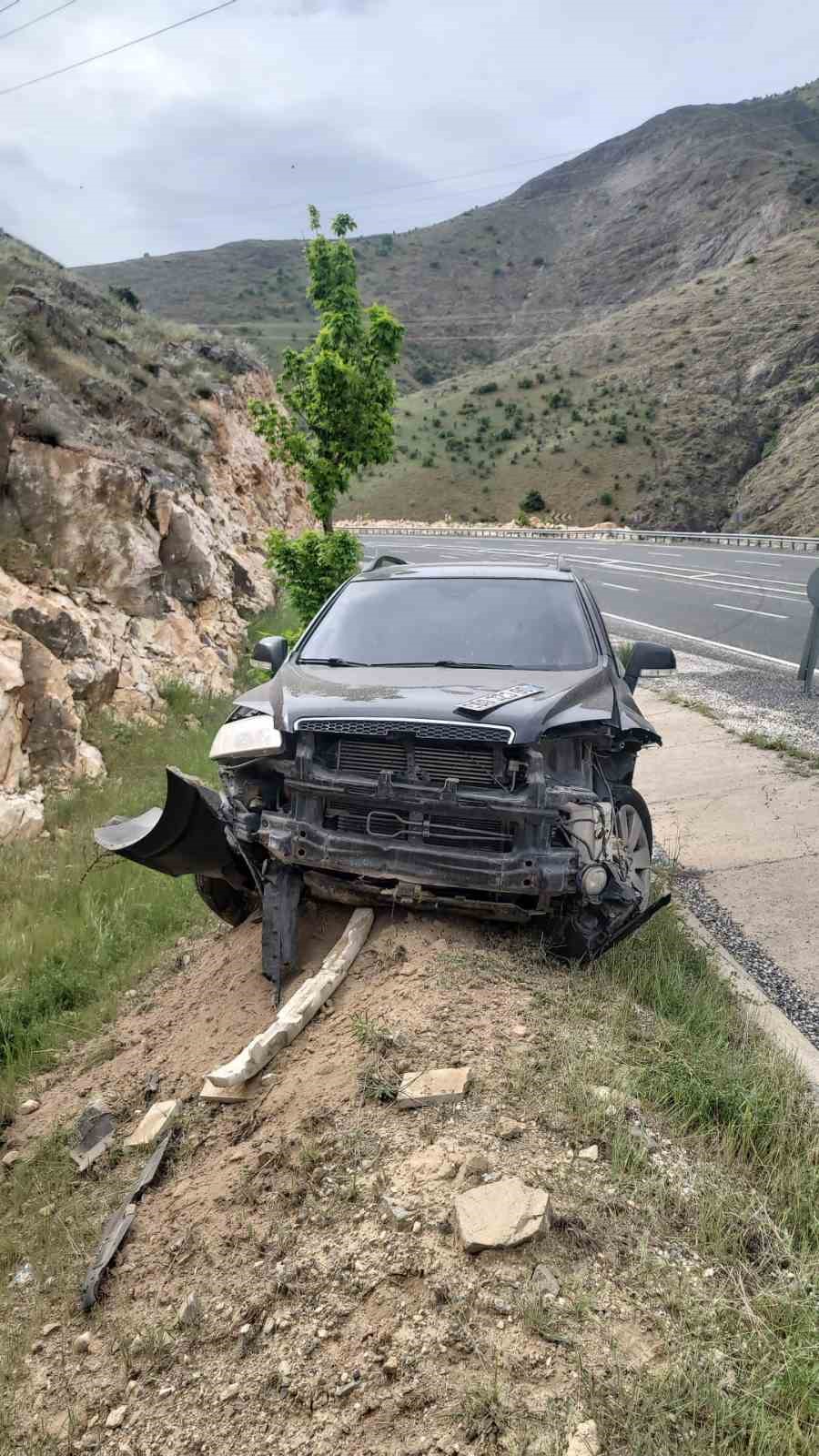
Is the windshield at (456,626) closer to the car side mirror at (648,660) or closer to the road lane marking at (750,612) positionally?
the car side mirror at (648,660)

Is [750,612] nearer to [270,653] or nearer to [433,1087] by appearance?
[270,653]

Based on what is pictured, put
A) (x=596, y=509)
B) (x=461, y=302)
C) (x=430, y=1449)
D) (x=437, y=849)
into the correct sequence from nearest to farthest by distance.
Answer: (x=430, y=1449), (x=437, y=849), (x=596, y=509), (x=461, y=302)

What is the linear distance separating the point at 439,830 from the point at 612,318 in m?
98.5

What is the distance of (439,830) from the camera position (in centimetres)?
398

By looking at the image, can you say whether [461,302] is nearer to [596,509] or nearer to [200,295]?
[200,295]

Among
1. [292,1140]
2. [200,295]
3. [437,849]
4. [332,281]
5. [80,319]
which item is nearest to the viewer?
[292,1140]

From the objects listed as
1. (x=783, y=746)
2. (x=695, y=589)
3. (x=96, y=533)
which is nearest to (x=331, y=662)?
(x=783, y=746)

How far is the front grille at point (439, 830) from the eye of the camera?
3941 mm

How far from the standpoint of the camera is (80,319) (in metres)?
16.4

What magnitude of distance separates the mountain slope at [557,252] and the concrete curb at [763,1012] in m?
95.7

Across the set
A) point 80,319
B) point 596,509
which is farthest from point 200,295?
point 80,319

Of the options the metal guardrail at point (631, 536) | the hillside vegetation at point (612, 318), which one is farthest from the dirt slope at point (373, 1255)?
the hillside vegetation at point (612, 318)

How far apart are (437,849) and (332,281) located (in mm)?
8547

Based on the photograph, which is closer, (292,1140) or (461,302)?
(292,1140)
